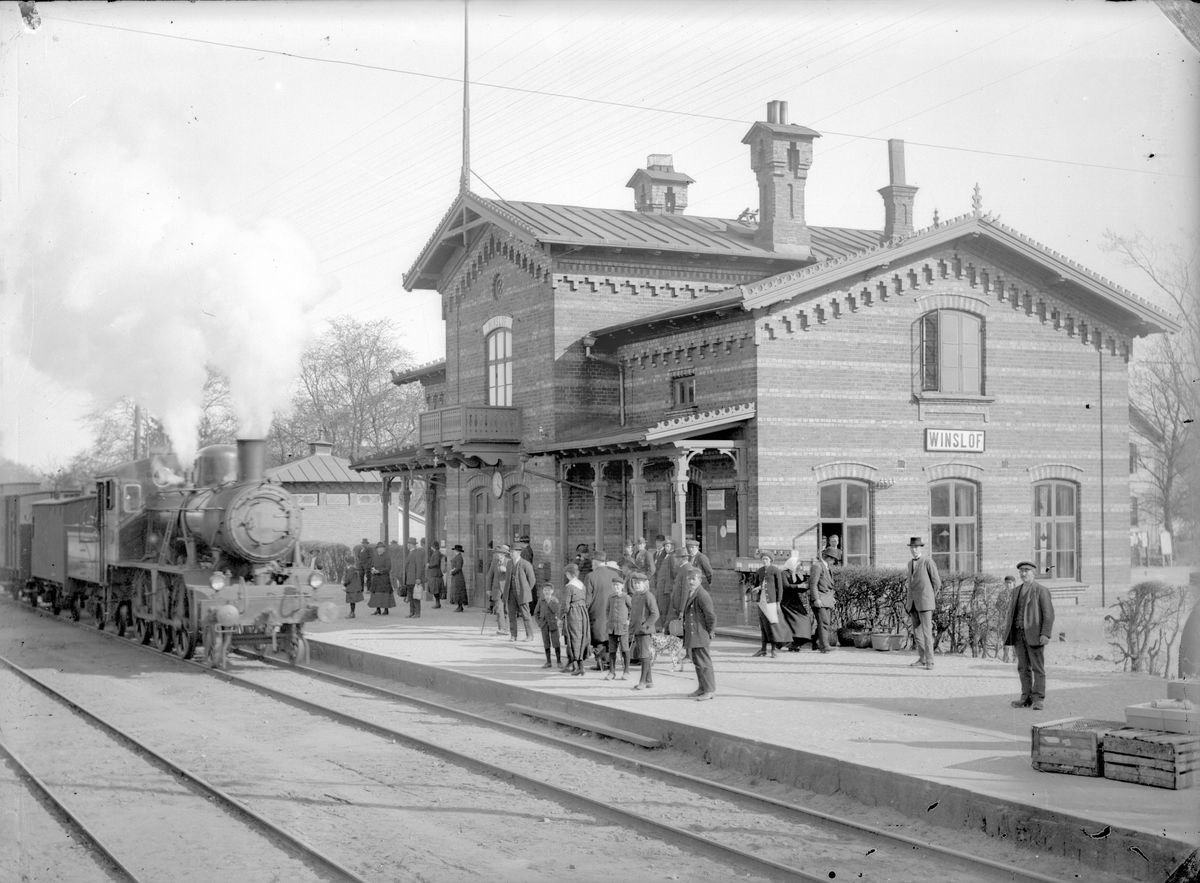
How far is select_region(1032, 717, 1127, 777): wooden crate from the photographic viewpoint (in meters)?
9.01

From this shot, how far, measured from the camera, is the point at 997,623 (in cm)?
1650

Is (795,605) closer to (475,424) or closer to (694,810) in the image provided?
(694,810)

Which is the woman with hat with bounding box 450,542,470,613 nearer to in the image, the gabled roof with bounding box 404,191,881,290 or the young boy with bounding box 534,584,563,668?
the gabled roof with bounding box 404,191,881,290

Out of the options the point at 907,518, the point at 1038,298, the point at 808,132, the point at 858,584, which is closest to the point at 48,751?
the point at 858,584

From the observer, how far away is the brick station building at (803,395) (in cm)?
2102

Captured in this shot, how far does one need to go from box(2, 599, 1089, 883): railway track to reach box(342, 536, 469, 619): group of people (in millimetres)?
9686

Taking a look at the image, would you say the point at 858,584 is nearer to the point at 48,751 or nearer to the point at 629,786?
the point at 629,786

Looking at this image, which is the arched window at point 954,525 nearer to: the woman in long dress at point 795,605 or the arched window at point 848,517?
the arched window at point 848,517

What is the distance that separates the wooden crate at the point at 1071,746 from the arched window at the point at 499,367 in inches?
764

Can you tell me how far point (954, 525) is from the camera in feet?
72.2

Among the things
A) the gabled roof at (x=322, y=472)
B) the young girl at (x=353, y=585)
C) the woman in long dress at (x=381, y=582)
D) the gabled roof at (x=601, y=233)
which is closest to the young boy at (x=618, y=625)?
the woman in long dress at (x=381, y=582)

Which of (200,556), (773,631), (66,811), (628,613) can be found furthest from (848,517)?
(66,811)

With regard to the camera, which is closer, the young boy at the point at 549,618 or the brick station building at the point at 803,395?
the young boy at the point at 549,618

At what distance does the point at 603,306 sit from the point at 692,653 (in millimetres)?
14330
